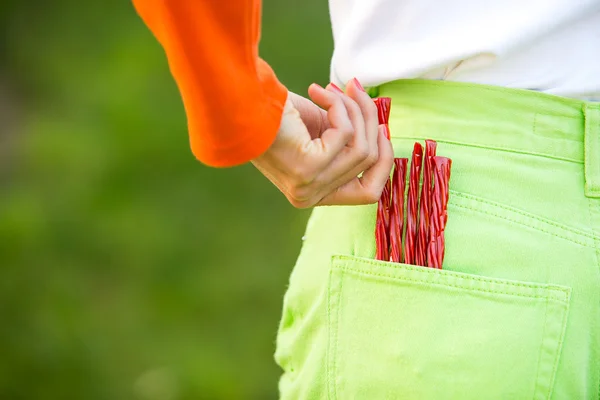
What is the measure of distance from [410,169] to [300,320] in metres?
0.26

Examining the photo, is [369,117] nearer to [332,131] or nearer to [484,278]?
[332,131]

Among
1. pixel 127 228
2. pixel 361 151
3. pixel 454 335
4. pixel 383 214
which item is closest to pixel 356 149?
pixel 361 151

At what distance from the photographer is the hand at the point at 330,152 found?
2.71 feet

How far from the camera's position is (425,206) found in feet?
3.07

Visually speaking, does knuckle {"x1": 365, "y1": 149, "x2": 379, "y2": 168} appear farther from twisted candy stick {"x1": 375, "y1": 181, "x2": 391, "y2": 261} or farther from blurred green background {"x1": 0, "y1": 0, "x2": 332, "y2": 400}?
blurred green background {"x1": 0, "y1": 0, "x2": 332, "y2": 400}

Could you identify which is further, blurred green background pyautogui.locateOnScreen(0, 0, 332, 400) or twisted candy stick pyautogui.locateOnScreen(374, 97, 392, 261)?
blurred green background pyautogui.locateOnScreen(0, 0, 332, 400)

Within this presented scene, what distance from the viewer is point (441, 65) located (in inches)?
37.1

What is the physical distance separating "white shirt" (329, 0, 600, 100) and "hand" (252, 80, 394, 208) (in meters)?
0.10

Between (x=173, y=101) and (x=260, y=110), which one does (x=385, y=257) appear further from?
(x=173, y=101)

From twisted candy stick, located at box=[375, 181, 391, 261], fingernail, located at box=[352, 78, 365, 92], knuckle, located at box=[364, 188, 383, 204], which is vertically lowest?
twisted candy stick, located at box=[375, 181, 391, 261]

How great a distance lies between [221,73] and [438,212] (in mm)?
319

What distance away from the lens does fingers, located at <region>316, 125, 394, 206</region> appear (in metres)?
0.89

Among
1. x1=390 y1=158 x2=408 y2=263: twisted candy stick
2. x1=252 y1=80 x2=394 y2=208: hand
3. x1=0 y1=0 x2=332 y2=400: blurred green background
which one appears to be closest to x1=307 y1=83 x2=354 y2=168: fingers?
x1=252 y1=80 x2=394 y2=208: hand

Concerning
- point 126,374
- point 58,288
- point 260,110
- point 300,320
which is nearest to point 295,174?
point 260,110
